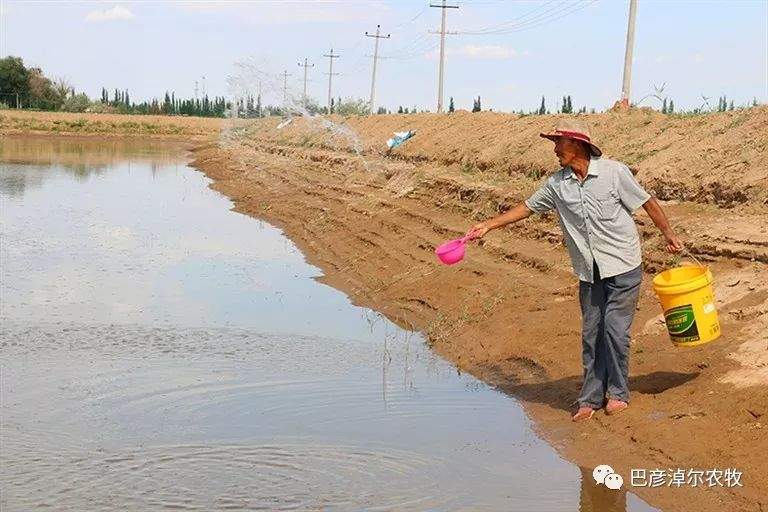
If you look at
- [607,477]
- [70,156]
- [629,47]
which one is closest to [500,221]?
[607,477]

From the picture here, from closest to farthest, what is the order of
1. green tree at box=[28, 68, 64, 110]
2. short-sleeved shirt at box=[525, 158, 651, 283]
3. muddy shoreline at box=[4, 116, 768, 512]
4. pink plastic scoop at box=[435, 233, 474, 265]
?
muddy shoreline at box=[4, 116, 768, 512] → short-sleeved shirt at box=[525, 158, 651, 283] → pink plastic scoop at box=[435, 233, 474, 265] → green tree at box=[28, 68, 64, 110]

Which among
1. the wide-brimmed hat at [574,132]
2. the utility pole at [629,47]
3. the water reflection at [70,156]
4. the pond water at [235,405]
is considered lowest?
the water reflection at [70,156]

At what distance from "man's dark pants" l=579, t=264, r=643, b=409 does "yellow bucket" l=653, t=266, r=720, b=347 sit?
20cm

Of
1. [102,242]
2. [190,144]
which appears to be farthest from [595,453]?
[190,144]

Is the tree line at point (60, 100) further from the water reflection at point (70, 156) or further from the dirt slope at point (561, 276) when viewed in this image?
the dirt slope at point (561, 276)

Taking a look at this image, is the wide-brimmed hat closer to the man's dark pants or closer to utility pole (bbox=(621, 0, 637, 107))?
the man's dark pants

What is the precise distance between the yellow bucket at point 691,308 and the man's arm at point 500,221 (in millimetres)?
952

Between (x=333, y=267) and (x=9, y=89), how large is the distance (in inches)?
3195

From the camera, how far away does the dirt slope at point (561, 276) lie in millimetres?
6473

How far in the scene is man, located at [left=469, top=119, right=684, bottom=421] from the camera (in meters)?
6.81

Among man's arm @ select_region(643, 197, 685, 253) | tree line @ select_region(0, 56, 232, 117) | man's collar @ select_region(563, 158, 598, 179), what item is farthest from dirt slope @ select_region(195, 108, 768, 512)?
tree line @ select_region(0, 56, 232, 117)

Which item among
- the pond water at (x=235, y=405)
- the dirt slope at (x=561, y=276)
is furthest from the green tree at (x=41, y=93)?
the pond water at (x=235, y=405)

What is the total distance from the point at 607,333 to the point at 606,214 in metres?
0.72

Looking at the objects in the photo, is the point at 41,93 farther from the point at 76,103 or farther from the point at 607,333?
the point at 607,333
